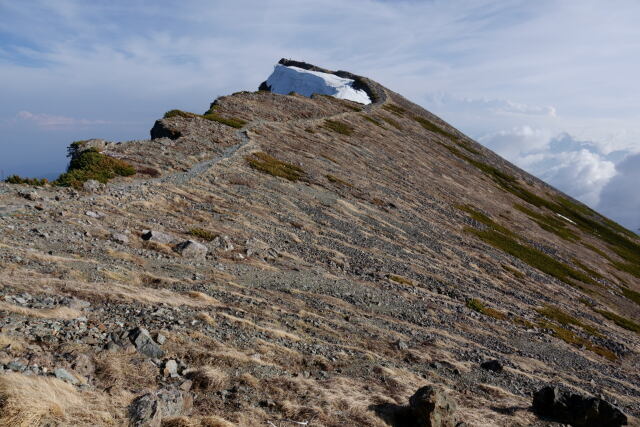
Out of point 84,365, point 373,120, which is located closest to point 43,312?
point 84,365

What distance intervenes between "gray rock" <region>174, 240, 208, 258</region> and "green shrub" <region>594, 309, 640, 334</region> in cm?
5172

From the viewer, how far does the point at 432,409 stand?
47.1 feet

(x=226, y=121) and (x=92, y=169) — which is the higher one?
(x=226, y=121)

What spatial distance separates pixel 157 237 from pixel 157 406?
1599 cm

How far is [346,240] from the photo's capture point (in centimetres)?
3925

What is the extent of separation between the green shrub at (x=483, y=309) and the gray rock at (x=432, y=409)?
2209 centimetres

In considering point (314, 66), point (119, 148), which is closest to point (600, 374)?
point (119, 148)

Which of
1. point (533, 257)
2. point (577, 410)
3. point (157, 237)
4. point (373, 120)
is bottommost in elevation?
point (577, 410)

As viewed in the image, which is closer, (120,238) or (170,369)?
(170,369)

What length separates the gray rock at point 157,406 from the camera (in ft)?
35.2

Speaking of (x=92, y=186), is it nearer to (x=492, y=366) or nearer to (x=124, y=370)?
(x=124, y=370)

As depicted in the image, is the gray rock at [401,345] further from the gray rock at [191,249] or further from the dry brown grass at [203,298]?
the gray rock at [191,249]

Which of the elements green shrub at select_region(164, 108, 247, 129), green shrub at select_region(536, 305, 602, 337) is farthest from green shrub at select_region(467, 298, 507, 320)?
green shrub at select_region(164, 108, 247, 129)

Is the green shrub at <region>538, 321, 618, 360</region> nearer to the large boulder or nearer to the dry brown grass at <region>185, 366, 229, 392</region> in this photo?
the large boulder
